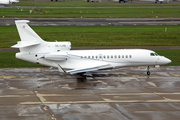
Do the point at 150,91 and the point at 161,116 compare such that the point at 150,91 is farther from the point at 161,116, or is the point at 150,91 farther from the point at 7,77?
the point at 7,77

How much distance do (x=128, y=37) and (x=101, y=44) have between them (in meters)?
9.04

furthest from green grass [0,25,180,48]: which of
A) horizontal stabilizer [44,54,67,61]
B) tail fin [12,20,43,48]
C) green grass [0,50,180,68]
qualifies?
tail fin [12,20,43,48]

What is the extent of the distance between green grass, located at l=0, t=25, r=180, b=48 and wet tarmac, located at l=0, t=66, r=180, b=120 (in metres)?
18.8

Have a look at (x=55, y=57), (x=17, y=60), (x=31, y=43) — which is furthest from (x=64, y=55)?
(x=17, y=60)

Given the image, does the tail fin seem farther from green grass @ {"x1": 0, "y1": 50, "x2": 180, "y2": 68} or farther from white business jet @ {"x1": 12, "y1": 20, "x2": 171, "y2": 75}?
green grass @ {"x1": 0, "y1": 50, "x2": 180, "y2": 68}

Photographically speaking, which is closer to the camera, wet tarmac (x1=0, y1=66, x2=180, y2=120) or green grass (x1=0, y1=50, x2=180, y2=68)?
wet tarmac (x1=0, y1=66, x2=180, y2=120)

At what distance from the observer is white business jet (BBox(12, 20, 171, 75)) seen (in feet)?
107

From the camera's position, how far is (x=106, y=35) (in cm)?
6269

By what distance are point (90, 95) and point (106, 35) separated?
37444mm

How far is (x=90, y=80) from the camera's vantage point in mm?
32188

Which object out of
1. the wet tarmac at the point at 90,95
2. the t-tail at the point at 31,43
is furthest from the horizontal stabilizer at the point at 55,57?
the wet tarmac at the point at 90,95

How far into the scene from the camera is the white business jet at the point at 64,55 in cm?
3262

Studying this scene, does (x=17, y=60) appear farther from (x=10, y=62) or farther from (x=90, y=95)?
(x=90, y=95)

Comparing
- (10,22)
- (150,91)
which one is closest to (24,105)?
(150,91)
